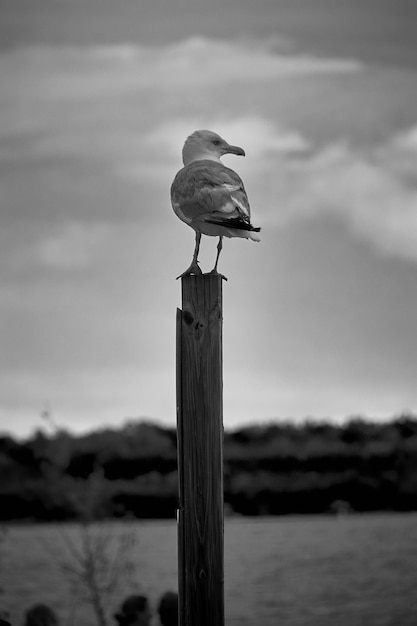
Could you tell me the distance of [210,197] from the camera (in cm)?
557

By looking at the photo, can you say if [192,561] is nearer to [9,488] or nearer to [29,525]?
[29,525]

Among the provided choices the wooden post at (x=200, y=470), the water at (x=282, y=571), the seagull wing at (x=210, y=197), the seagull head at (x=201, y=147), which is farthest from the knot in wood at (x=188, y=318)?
the water at (x=282, y=571)

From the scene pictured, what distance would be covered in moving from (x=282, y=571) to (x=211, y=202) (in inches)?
426

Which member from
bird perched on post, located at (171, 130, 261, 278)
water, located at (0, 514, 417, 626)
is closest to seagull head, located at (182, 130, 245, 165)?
bird perched on post, located at (171, 130, 261, 278)

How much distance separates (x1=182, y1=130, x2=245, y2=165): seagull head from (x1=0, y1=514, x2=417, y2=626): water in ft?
18.6

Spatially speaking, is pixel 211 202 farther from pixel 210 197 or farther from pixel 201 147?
pixel 201 147

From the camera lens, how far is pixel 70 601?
1231 centimetres

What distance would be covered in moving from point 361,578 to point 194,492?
439 inches

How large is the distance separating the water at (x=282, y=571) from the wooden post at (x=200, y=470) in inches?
255

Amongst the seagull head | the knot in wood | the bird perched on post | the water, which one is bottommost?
the water

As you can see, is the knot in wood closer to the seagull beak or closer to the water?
the seagull beak

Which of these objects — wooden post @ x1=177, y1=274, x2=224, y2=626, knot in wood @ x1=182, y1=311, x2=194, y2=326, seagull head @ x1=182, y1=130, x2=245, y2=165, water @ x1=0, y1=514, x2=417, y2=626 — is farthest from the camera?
water @ x1=0, y1=514, x2=417, y2=626

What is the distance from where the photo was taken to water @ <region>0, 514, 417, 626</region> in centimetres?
1288

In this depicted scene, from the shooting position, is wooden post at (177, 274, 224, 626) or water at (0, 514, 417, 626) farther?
water at (0, 514, 417, 626)
